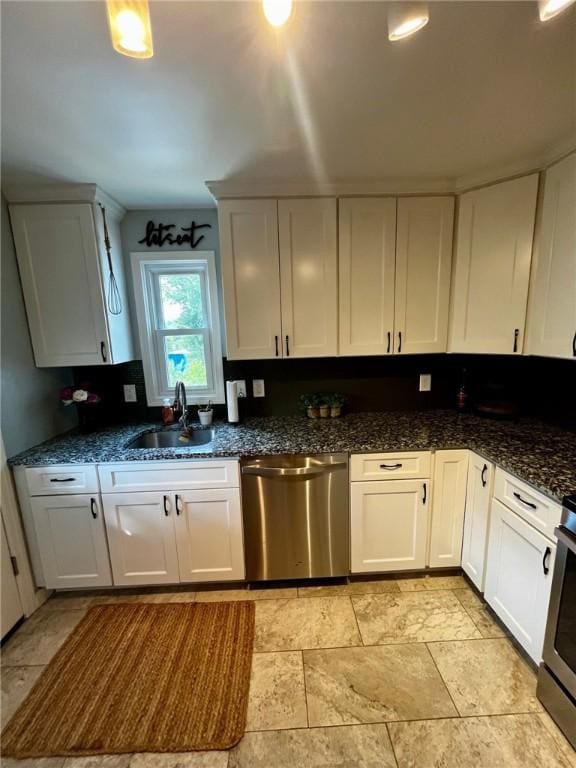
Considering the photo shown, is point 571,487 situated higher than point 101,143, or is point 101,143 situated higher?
point 101,143

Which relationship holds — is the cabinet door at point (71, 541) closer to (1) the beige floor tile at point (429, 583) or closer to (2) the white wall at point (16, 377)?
(2) the white wall at point (16, 377)

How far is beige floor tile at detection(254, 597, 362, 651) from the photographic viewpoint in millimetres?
1664

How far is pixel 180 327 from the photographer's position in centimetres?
247

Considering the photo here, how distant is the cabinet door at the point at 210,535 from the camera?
1.89m

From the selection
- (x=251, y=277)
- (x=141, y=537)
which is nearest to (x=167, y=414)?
(x=141, y=537)

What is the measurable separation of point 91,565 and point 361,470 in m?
1.71

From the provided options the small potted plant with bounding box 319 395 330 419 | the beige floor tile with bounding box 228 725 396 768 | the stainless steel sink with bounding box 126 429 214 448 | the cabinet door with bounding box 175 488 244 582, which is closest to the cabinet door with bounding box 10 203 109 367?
the stainless steel sink with bounding box 126 429 214 448

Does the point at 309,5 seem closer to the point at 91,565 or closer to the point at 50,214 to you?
the point at 50,214

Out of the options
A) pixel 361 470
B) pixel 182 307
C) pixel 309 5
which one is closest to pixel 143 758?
pixel 361 470

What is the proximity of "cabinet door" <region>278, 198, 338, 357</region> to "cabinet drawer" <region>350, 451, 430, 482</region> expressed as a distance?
0.72 metres

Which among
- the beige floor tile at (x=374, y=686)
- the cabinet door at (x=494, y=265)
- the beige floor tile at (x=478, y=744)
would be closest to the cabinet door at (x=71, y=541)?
the beige floor tile at (x=374, y=686)

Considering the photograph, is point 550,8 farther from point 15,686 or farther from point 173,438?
point 15,686

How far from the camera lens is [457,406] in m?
2.40

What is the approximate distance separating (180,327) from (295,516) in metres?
1.59
